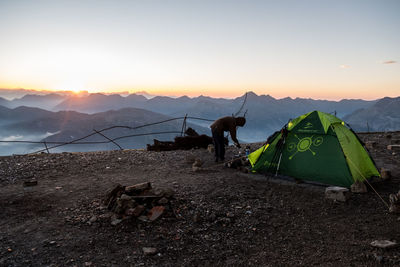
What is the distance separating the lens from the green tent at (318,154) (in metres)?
7.91

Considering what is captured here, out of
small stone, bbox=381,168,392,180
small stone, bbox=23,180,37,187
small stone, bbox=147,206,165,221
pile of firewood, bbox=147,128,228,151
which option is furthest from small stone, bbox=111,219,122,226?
pile of firewood, bbox=147,128,228,151

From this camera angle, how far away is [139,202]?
6.36 metres

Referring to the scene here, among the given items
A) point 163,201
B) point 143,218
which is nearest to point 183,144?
point 163,201

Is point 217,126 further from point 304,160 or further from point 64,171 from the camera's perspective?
point 64,171

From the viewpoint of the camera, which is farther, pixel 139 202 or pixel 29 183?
pixel 29 183

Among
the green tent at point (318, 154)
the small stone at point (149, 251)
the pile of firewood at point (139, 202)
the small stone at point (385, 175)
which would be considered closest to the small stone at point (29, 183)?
the pile of firewood at point (139, 202)

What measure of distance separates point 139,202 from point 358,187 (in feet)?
19.2

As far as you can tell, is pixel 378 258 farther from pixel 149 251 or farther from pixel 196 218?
pixel 149 251

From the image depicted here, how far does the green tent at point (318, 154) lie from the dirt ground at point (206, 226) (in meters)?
0.63

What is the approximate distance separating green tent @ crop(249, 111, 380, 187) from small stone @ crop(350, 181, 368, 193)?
0.26 meters

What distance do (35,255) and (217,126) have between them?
25.1 feet

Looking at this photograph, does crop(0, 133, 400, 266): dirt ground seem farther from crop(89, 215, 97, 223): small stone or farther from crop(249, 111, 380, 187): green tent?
crop(249, 111, 380, 187): green tent

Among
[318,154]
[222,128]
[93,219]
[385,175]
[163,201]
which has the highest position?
[222,128]

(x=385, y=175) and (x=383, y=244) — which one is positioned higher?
(x=385, y=175)
